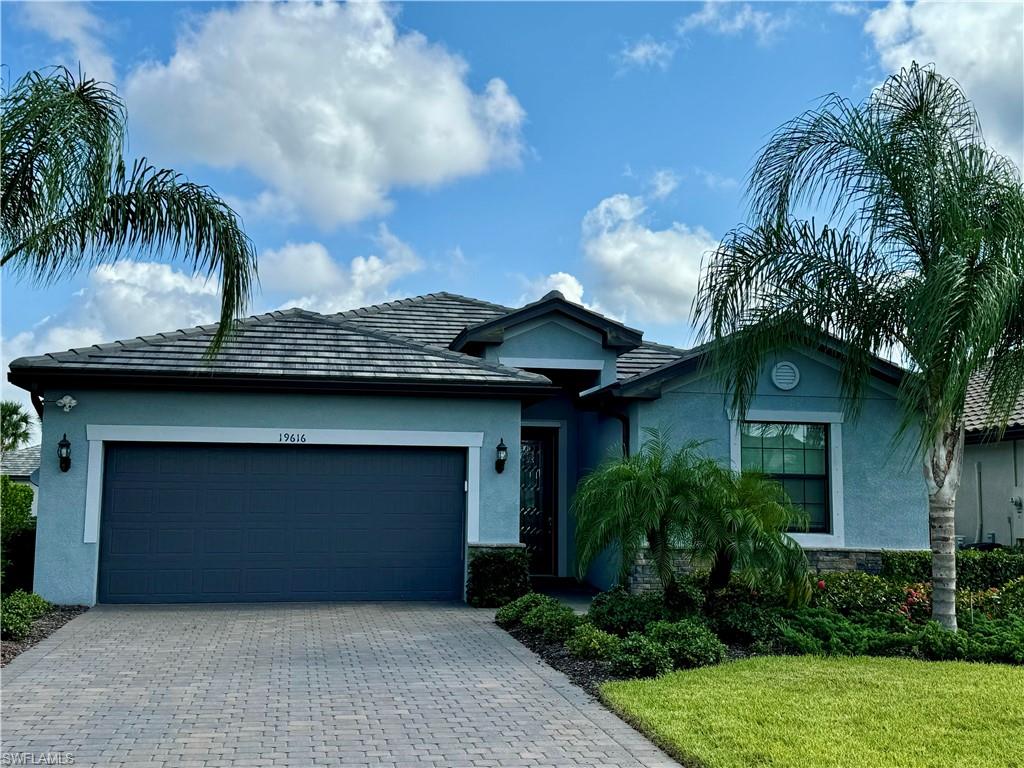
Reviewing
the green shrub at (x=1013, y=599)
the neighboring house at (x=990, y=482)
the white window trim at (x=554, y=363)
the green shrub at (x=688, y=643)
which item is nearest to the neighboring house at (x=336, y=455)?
the white window trim at (x=554, y=363)

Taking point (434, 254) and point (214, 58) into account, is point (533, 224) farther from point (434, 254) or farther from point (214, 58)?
point (214, 58)

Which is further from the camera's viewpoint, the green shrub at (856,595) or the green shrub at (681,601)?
the green shrub at (856,595)

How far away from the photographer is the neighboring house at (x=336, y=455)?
12.4m

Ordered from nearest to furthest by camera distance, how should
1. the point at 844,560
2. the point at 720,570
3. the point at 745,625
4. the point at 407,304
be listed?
the point at 745,625, the point at 720,570, the point at 844,560, the point at 407,304

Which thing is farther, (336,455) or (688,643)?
(336,455)

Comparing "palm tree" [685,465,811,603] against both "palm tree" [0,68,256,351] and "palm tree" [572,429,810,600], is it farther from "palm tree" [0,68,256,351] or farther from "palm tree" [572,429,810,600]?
"palm tree" [0,68,256,351]

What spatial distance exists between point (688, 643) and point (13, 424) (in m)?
37.2

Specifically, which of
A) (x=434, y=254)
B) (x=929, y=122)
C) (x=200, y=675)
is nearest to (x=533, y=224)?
(x=434, y=254)

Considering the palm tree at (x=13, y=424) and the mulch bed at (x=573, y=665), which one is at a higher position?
the palm tree at (x=13, y=424)

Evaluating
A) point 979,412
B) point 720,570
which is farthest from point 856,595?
point 979,412

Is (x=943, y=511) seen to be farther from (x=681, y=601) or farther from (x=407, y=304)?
(x=407, y=304)

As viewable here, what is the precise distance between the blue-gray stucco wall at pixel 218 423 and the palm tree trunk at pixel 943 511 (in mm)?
5579

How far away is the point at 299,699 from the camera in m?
7.40

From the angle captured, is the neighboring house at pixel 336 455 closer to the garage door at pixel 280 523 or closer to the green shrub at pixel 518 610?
the garage door at pixel 280 523
